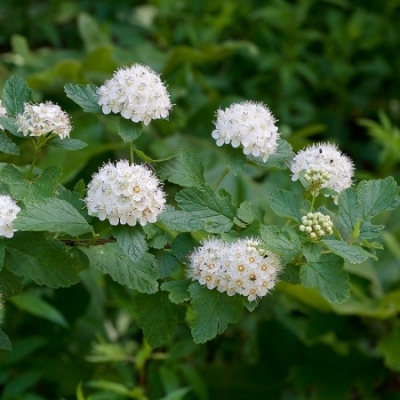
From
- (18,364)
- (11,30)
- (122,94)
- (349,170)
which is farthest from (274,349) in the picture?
(11,30)

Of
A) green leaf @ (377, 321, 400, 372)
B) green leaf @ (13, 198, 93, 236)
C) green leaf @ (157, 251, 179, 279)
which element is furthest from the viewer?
green leaf @ (377, 321, 400, 372)

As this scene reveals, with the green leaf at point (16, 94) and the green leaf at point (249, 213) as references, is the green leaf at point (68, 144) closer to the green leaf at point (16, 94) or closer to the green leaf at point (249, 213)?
the green leaf at point (16, 94)

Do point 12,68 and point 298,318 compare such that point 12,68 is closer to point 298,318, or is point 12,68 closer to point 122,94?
point 298,318

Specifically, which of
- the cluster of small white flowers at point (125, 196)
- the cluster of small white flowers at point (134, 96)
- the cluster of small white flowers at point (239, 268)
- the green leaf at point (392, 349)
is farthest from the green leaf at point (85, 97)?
the green leaf at point (392, 349)

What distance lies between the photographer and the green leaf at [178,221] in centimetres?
81

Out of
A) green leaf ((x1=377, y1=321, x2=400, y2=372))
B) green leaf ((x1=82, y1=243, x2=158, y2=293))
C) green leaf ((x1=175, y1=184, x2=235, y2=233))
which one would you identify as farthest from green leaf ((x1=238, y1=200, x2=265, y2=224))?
green leaf ((x1=377, y1=321, x2=400, y2=372))

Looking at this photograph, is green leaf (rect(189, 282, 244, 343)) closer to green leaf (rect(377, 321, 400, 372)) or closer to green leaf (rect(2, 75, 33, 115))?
green leaf (rect(2, 75, 33, 115))

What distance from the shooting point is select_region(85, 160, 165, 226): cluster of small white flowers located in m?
0.77

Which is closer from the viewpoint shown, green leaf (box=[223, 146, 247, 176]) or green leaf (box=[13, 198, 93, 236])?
green leaf (box=[13, 198, 93, 236])

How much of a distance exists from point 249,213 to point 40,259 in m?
0.25

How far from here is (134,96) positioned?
873 mm

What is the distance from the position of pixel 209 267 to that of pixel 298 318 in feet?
4.57

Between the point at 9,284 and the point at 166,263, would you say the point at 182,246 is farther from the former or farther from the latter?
the point at 9,284

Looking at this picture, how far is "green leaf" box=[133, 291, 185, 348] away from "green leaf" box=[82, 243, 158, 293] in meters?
0.07
